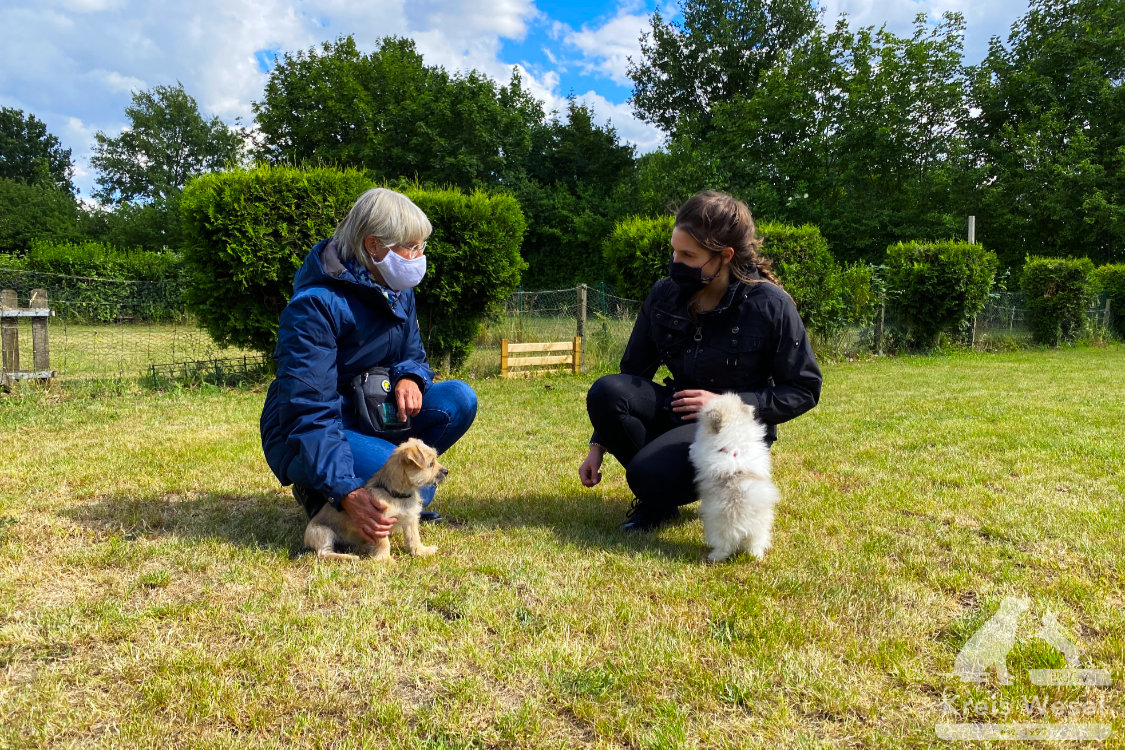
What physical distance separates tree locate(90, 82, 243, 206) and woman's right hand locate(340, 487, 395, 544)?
59.1 metres

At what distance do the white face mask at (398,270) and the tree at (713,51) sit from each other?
3435cm

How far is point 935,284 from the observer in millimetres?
14953

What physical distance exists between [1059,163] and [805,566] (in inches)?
1236

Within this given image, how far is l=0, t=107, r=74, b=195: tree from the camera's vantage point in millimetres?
59500

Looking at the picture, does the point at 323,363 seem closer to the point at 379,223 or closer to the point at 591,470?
the point at 379,223

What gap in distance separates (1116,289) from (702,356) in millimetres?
23589

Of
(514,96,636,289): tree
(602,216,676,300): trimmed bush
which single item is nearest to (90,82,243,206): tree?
(514,96,636,289): tree

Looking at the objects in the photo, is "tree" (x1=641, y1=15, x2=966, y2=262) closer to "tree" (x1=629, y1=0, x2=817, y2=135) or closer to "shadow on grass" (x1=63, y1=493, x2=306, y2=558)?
"tree" (x1=629, y1=0, x2=817, y2=135)

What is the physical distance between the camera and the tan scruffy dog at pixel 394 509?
3016mm

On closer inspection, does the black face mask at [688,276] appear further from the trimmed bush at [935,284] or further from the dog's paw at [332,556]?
the trimmed bush at [935,284]

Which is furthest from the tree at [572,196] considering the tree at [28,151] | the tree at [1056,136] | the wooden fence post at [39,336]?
the tree at [28,151]

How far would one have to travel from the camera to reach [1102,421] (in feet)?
21.5

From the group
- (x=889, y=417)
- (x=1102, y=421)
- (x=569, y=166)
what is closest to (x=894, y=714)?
(x=889, y=417)

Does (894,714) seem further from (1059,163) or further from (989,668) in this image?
(1059,163)
